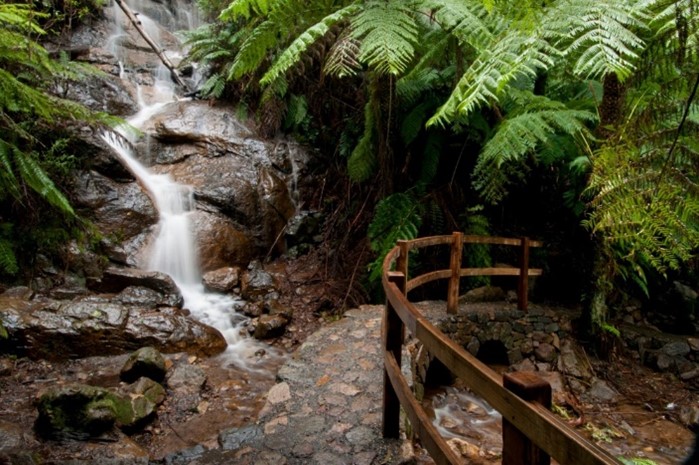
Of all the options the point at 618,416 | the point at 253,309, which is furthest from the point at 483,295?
the point at 253,309

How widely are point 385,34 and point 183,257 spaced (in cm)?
519

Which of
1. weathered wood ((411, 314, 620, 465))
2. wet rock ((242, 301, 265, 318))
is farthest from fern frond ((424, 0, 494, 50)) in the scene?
wet rock ((242, 301, 265, 318))

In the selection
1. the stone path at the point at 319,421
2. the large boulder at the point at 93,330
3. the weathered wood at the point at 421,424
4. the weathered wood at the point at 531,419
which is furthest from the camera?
the large boulder at the point at 93,330

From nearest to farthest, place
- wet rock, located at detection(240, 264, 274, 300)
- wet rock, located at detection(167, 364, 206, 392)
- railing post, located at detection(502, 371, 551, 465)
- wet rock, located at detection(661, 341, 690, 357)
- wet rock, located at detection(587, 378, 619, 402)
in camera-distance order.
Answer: railing post, located at detection(502, 371, 551, 465)
wet rock, located at detection(167, 364, 206, 392)
wet rock, located at detection(587, 378, 619, 402)
wet rock, located at detection(661, 341, 690, 357)
wet rock, located at detection(240, 264, 274, 300)

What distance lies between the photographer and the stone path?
2.54 meters

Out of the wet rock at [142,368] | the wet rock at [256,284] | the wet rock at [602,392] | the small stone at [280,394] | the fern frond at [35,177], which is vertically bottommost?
the wet rock at [602,392]

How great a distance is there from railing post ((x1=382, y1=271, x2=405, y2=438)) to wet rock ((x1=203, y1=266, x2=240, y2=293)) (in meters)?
4.50

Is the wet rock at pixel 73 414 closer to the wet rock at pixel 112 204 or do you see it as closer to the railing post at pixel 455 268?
the railing post at pixel 455 268

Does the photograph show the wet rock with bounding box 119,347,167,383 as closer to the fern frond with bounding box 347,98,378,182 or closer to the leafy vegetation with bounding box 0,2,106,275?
the leafy vegetation with bounding box 0,2,106,275

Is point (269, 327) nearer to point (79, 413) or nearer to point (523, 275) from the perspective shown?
point (79, 413)

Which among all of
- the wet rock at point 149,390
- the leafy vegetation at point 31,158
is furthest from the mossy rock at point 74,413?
the leafy vegetation at point 31,158

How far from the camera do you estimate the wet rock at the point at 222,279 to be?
6535 mm

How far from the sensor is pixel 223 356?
204 inches

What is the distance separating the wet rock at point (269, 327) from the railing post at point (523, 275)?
316 cm
